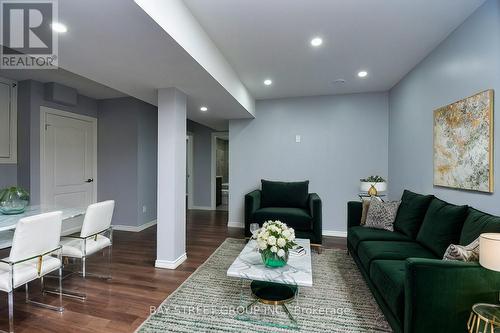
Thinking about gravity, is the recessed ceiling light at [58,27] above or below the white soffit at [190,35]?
below

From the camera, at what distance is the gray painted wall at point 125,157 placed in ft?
15.1

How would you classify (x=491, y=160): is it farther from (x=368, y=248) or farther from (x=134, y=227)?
(x=134, y=227)

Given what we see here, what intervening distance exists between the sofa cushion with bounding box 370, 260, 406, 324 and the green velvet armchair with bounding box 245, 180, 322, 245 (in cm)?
142

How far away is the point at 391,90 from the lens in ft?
13.6

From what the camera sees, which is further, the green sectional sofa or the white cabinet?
the white cabinet

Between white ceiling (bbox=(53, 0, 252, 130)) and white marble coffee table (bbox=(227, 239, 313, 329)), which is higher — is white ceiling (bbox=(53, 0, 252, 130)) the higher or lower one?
the higher one

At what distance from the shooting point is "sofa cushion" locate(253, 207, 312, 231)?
140 inches

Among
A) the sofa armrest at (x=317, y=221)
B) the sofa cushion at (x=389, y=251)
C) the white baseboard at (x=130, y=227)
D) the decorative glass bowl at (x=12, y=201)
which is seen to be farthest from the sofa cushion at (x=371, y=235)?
the white baseboard at (x=130, y=227)

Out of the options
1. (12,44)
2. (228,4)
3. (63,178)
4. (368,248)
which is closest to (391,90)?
(368,248)

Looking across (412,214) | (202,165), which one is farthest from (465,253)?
(202,165)

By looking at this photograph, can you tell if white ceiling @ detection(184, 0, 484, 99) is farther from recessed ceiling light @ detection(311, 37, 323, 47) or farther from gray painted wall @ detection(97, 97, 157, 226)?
gray painted wall @ detection(97, 97, 157, 226)

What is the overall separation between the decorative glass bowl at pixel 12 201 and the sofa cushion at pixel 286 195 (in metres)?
3.14

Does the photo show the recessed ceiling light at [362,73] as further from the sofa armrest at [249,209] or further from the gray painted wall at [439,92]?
the sofa armrest at [249,209]

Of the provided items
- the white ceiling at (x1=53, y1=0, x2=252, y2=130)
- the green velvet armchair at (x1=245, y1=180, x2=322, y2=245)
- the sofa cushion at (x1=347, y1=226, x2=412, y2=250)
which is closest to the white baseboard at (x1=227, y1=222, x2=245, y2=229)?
the green velvet armchair at (x1=245, y1=180, x2=322, y2=245)
